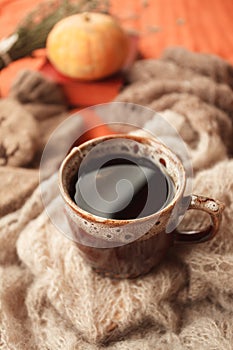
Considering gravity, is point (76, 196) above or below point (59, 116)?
above

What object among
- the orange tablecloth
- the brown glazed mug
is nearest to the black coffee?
the brown glazed mug

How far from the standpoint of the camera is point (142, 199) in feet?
1.49

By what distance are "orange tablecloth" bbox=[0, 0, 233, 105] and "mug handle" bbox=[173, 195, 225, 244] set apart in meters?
0.39

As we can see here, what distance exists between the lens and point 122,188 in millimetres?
468

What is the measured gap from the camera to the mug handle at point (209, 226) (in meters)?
0.44

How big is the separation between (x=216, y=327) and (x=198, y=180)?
0.16 metres

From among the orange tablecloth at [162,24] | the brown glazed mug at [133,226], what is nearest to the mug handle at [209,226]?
the brown glazed mug at [133,226]

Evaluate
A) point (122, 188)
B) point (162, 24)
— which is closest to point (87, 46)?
point (162, 24)

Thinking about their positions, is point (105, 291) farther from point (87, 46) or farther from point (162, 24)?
point (162, 24)

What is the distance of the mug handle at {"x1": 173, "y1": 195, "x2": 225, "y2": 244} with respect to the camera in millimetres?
437

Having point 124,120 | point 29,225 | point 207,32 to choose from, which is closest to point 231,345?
point 29,225

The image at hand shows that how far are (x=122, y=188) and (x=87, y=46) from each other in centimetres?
40

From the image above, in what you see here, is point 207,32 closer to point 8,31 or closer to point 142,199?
point 8,31

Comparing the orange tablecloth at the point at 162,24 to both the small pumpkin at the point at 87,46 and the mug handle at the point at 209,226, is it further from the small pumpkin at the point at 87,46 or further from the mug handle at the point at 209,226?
the mug handle at the point at 209,226
